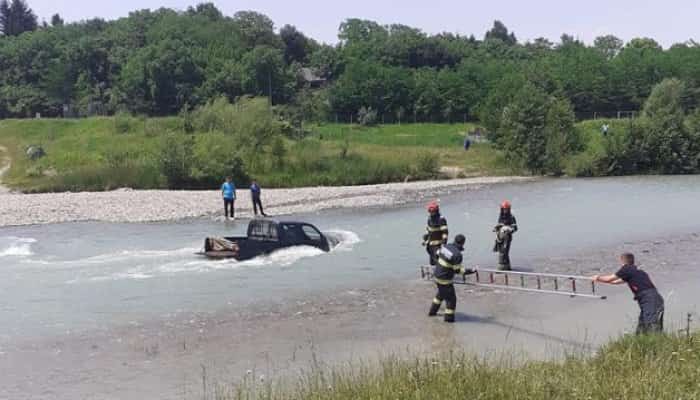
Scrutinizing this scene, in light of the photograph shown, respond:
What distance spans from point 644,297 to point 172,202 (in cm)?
3398

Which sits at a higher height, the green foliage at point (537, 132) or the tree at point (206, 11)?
the tree at point (206, 11)

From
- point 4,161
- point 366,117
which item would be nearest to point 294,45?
point 366,117

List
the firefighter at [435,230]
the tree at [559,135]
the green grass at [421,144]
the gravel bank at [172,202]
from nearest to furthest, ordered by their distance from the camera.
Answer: the firefighter at [435,230] → the gravel bank at [172,202] → the tree at [559,135] → the green grass at [421,144]

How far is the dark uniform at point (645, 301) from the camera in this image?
46.6 feet

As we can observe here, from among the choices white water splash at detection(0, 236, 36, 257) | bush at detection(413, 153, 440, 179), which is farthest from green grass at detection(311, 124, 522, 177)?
white water splash at detection(0, 236, 36, 257)

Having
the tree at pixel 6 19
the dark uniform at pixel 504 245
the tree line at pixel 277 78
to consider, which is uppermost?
the tree at pixel 6 19

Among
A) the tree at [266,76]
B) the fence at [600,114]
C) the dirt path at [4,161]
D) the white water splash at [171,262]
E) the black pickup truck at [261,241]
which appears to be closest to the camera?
the white water splash at [171,262]

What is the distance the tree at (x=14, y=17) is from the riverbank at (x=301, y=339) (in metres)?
168

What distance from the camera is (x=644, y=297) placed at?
14539 millimetres

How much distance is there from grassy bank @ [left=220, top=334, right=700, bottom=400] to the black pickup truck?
45.8 ft

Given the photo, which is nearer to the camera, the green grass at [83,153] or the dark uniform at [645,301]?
the dark uniform at [645,301]

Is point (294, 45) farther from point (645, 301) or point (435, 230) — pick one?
point (645, 301)

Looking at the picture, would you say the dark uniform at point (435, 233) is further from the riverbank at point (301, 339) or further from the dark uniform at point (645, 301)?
the dark uniform at point (645, 301)

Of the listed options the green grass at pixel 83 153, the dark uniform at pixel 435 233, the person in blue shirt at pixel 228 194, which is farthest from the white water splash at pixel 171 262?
the green grass at pixel 83 153
